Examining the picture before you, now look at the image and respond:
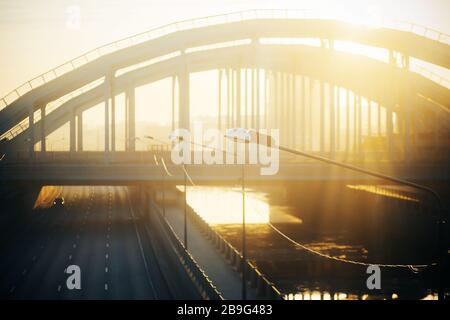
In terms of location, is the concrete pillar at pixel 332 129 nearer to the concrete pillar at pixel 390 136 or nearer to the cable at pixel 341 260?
the concrete pillar at pixel 390 136

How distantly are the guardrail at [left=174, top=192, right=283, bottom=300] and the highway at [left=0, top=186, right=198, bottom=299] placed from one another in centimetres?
293

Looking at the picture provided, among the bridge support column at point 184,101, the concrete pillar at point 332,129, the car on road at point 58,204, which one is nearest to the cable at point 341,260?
the concrete pillar at point 332,129

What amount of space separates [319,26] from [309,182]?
67.0 ft

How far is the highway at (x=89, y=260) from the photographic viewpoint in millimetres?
36500

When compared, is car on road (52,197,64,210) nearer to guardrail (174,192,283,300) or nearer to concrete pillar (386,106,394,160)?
guardrail (174,192,283,300)

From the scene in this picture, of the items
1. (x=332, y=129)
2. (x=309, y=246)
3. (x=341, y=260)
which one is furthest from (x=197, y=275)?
(x=332, y=129)

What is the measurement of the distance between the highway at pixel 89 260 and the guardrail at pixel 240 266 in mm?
2926

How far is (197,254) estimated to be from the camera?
138ft

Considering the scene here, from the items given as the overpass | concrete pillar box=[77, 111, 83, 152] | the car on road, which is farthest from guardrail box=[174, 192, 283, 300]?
concrete pillar box=[77, 111, 83, 152]

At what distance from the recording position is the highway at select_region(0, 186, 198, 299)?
120 feet

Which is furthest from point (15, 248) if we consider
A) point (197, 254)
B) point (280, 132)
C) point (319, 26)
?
point (280, 132)

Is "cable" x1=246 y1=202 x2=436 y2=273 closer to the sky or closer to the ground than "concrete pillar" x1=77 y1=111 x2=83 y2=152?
closer to the ground

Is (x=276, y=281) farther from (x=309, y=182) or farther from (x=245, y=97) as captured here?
(x=245, y=97)

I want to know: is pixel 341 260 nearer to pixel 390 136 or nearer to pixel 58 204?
pixel 390 136
